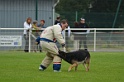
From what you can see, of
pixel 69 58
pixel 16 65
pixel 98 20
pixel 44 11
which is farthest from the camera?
pixel 98 20

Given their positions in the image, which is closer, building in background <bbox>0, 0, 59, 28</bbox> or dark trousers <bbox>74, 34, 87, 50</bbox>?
dark trousers <bbox>74, 34, 87, 50</bbox>

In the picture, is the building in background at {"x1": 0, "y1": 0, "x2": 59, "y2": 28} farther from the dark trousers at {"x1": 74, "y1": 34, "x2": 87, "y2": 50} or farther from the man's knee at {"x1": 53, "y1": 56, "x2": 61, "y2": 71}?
the man's knee at {"x1": 53, "y1": 56, "x2": 61, "y2": 71}

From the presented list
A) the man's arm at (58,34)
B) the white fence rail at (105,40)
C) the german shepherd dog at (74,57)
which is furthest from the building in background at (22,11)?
the man's arm at (58,34)

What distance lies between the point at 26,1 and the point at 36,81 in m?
18.6

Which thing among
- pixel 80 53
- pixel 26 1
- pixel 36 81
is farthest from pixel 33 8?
pixel 36 81

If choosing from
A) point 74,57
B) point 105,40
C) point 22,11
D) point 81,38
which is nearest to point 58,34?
point 74,57

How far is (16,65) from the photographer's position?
1708 cm

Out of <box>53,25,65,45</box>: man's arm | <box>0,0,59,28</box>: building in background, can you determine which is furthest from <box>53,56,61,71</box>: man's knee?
<box>0,0,59,28</box>: building in background

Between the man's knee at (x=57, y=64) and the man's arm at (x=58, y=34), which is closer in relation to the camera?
the man's arm at (x=58, y=34)

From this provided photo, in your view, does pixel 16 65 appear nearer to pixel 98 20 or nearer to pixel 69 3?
pixel 98 20

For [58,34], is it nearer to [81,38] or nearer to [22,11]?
[81,38]

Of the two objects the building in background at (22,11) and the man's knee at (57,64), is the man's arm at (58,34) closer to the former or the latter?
the man's knee at (57,64)

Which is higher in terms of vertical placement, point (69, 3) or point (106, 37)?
point (69, 3)

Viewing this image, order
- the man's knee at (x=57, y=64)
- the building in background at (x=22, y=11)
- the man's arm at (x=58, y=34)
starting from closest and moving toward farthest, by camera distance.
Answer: the man's arm at (x=58, y=34) → the man's knee at (x=57, y=64) → the building in background at (x=22, y=11)
